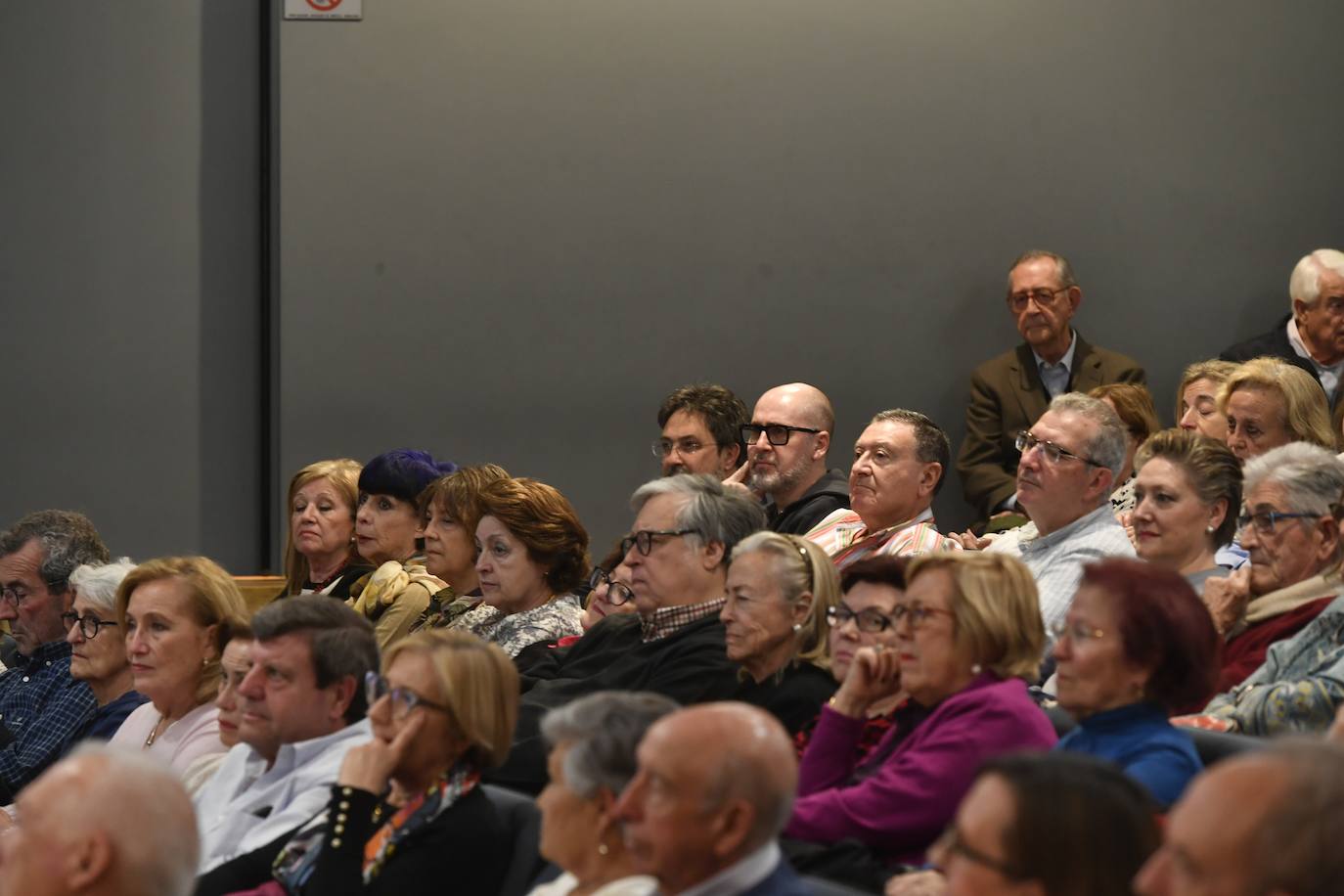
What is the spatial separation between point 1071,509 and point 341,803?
196cm

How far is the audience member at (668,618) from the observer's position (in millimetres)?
3543

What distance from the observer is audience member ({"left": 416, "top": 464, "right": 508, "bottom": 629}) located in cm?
463

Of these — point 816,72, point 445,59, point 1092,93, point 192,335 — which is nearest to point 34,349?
point 192,335

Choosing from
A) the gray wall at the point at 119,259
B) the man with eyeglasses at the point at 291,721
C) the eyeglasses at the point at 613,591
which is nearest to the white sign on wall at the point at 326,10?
the gray wall at the point at 119,259

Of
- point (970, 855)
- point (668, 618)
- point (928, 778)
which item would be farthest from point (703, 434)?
point (970, 855)

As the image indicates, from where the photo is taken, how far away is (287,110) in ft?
21.1

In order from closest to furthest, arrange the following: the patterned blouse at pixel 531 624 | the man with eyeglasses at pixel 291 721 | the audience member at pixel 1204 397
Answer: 1. the man with eyeglasses at pixel 291 721
2. the patterned blouse at pixel 531 624
3. the audience member at pixel 1204 397

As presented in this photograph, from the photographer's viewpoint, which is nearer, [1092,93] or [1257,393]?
[1257,393]

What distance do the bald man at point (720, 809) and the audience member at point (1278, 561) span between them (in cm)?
157

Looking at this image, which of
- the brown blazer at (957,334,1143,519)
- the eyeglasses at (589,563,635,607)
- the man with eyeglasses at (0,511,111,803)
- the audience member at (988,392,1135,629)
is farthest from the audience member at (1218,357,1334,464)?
the man with eyeglasses at (0,511,111,803)

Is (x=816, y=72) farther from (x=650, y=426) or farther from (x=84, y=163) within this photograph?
(x=84, y=163)

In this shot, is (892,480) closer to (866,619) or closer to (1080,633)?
(866,619)

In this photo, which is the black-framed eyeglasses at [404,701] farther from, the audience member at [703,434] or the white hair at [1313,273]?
the white hair at [1313,273]

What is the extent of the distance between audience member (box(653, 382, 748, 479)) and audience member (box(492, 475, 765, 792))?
1.43m
